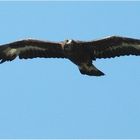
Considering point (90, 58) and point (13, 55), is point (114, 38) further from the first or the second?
point (13, 55)

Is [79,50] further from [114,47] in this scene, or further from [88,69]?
[114,47]

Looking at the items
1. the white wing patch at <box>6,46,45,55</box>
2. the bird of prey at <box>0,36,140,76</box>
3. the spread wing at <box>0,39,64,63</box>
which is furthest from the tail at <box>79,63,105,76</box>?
the white wing patch at <box>6,46,45,55</box>

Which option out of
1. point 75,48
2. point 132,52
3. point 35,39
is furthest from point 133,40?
point 35,39

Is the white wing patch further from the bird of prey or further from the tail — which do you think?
the tail

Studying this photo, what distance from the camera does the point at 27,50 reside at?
20734 mm

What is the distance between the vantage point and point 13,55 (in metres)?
20.7

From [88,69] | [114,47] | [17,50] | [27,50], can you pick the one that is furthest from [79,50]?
[17,50]

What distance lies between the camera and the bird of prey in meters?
19.6

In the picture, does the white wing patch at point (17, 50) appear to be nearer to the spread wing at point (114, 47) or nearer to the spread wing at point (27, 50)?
the spread wing at point (27, 50)

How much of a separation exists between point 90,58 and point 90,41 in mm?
548

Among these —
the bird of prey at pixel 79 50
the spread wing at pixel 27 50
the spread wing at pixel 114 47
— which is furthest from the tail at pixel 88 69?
the spread wing at pixel 27 50

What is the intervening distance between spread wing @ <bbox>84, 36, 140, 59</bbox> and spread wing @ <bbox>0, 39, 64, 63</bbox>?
4.11 feet

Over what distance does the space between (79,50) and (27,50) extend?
192 centimetres

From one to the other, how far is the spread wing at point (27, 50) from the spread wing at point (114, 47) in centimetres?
125
